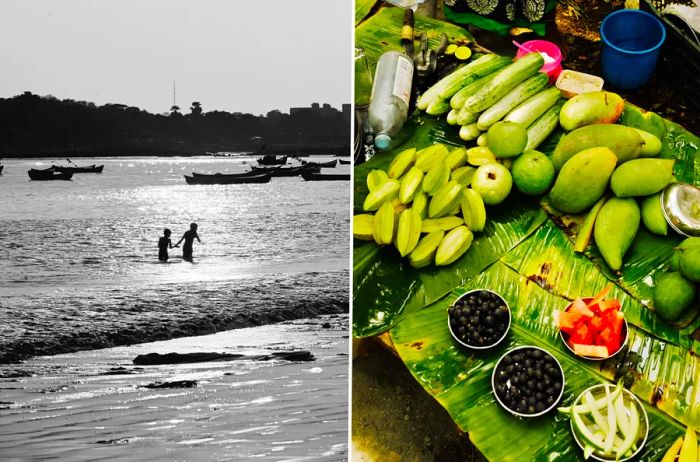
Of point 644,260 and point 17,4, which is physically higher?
point 17,4

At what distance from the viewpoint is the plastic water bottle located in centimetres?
186

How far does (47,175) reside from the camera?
1.55 m

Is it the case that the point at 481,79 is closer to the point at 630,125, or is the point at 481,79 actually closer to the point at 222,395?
the point at 630,125

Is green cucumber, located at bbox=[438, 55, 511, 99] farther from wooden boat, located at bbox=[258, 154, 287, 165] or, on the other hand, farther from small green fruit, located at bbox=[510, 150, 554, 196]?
wooden boat, located at bbox=[258, 154, 287, 165]

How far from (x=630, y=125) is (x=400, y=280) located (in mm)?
922

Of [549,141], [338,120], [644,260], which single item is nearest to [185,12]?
[338,120]

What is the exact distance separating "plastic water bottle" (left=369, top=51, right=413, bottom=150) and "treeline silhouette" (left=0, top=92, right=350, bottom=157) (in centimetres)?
24

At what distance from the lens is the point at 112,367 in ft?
5.00

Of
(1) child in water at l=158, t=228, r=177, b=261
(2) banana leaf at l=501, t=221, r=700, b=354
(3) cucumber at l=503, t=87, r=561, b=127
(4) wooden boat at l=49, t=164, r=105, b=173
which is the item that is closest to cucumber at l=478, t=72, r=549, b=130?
(3) cucumber at l=503, t=87, r=561, b=127

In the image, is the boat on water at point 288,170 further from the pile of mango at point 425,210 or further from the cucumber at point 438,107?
the cucumber at point 438,107

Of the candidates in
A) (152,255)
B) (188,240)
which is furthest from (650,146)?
(152,255)

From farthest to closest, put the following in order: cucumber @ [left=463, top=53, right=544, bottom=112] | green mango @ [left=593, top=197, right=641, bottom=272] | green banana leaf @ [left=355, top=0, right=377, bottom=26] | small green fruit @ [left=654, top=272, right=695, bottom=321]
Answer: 1. green banana leaf @ [left=355, top=0, right=377, bottom=26]
2. cucumber @ [left=463, top=53, right=544, bottom=112]
3. green mango @ [left=593, top=197, right=641, bottom=272]
4. small green fruit @ [left=654, top=272, right=695, bottom=321]

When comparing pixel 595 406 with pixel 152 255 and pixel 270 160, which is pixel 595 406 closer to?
pixel 270 160

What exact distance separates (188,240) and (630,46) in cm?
169
